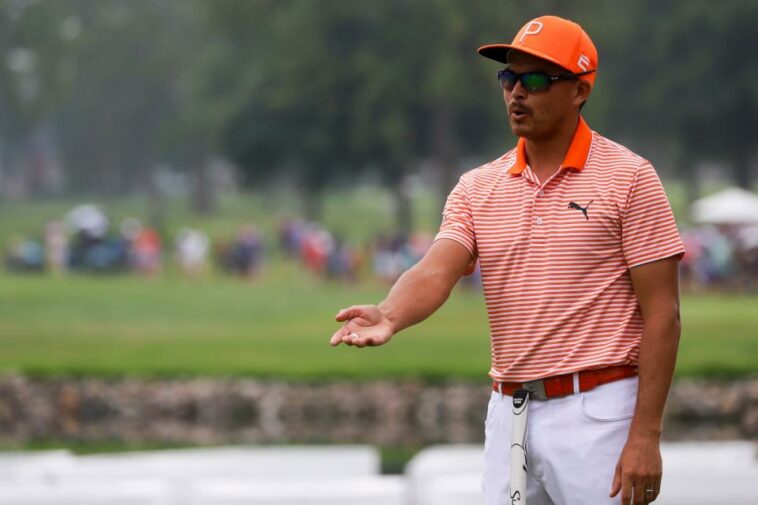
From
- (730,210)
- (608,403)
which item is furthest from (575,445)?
(730,210)

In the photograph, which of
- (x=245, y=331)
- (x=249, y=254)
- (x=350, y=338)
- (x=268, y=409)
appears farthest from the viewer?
(x=249, y=254)

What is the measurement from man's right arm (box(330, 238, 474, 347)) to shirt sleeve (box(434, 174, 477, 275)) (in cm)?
2

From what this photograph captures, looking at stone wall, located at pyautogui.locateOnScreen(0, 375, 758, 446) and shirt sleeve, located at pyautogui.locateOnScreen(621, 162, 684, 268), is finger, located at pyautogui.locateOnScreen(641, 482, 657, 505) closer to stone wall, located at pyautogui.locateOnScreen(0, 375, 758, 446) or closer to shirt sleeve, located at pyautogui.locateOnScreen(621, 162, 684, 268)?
shirt sleeve, located at pyautogui.locateOnScreen(621, 162, 684, 268)

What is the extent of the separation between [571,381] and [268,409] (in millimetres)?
17426

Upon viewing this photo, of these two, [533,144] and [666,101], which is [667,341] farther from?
[666,101]

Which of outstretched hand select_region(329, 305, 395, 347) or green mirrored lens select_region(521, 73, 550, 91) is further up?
green mirrored lens select_region(521, 73, 550, 91)

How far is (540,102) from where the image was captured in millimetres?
4375

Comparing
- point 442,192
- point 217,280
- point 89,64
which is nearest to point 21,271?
point 217,280

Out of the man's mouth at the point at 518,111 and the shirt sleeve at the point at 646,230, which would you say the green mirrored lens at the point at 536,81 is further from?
the shirt sleeve at the point at 646,230

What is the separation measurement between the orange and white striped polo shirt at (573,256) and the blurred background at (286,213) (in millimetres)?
4929

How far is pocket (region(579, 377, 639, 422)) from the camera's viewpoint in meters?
4.26

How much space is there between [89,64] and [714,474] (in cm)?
6616

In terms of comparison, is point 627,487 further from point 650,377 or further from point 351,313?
point 351,313

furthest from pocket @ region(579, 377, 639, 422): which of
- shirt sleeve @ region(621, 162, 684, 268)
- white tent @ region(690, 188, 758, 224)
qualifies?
white tent @ region(690, 188, 758, 224)
